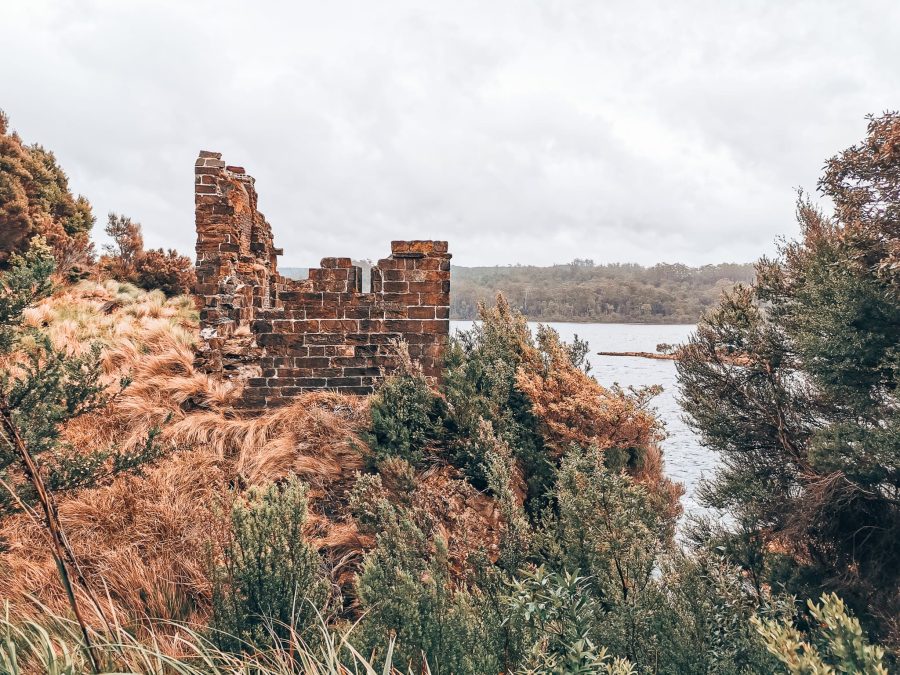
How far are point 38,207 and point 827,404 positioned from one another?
22.1 metres

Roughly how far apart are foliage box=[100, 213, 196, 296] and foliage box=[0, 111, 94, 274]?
0.85 m

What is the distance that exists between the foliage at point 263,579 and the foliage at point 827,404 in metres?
3.31

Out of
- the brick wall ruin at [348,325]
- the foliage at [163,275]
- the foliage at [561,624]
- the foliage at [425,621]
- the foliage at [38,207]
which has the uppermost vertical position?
the foliage at [38,207]

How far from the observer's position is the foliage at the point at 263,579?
303 centimetres

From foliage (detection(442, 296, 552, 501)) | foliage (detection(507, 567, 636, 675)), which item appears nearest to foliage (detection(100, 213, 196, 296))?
foliage (detection(442, 296, 552, 501))

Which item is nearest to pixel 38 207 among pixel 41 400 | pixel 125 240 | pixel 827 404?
pixel 125 240

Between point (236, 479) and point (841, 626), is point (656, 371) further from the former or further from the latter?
point (841, 626)

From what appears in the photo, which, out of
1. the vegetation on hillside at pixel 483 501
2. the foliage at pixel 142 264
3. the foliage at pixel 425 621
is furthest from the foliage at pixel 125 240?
the foliage at pixel 425 621

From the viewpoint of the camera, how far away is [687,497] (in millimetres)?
7047

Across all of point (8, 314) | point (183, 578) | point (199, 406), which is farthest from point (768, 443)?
point (8, 314)

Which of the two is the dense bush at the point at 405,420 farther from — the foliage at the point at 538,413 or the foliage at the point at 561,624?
the foliage at the point at 561,624

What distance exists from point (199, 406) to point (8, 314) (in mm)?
3211

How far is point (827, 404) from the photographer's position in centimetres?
616

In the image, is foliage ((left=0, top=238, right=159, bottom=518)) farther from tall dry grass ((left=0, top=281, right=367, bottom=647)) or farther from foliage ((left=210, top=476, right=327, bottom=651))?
foliage ((left=210, top=476, right=327, bottom=651))
